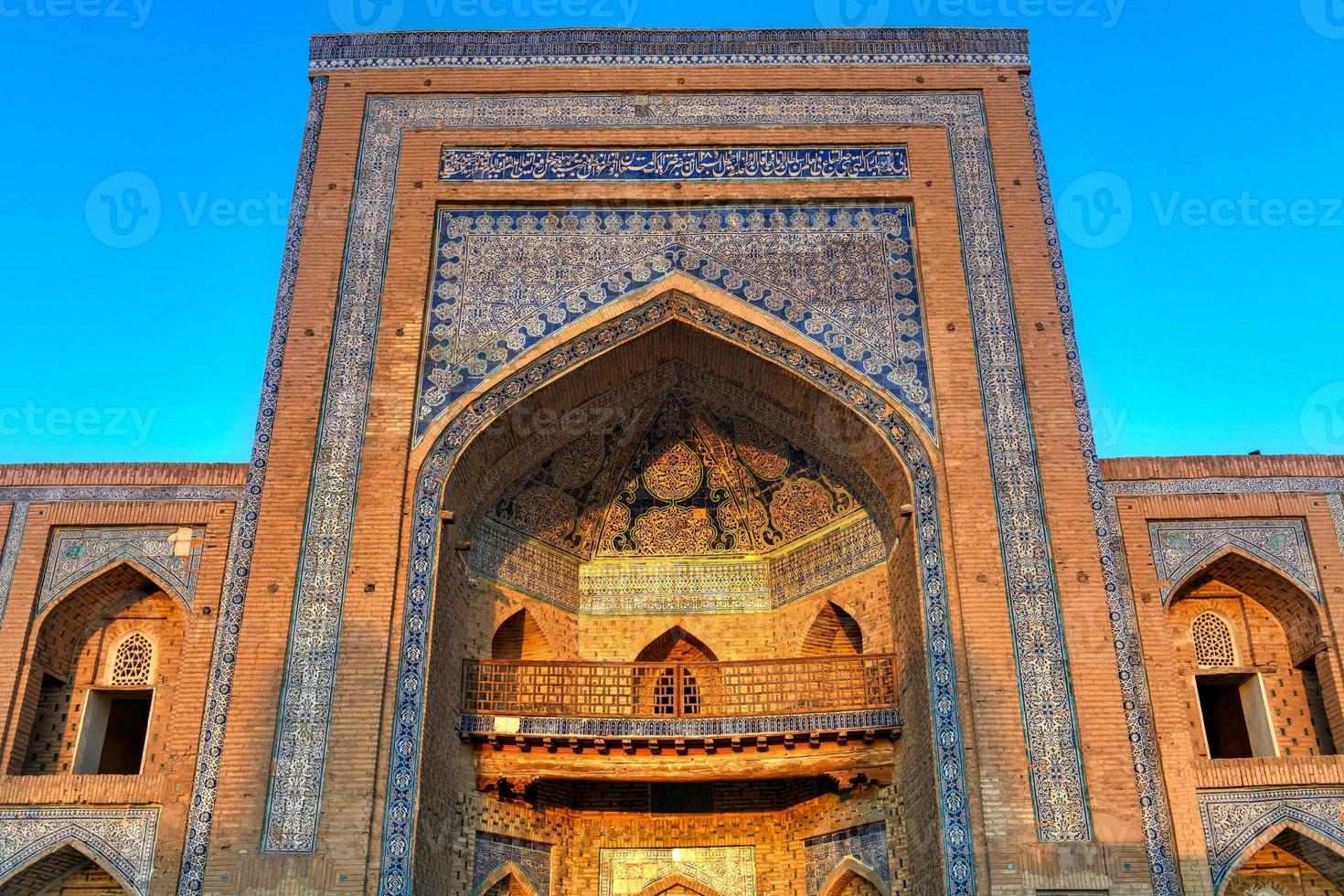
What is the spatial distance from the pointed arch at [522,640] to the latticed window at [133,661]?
2407mm

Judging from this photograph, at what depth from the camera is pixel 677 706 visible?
8.73 metres

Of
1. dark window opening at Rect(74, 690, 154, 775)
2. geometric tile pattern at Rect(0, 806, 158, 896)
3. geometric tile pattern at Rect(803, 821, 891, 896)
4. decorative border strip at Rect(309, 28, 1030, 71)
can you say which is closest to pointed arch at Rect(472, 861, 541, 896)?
geometric tile pattern at Rect(803, 821, 891, 896)

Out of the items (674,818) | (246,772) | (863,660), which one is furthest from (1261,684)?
(246,772)

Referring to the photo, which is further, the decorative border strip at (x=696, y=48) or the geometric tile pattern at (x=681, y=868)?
the decorative border strip at (x=696, y=48)

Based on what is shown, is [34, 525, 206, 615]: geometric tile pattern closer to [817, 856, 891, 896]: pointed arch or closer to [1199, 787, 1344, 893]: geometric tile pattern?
[817, 856, 891, 896]: pointed arch

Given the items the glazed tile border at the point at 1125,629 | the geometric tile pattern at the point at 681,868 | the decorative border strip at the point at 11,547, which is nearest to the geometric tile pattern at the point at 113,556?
the decorative border strip at the point at 11,547

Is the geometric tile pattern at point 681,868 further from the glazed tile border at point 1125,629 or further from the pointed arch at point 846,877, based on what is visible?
the glazed tile border at point 1125,629

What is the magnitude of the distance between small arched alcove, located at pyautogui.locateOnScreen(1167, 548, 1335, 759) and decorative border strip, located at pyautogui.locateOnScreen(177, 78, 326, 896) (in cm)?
603

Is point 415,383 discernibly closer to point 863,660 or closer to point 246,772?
point 246,772

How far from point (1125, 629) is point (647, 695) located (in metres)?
3.15

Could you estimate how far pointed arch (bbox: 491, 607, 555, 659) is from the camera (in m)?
9.68

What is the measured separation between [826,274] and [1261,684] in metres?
4.12

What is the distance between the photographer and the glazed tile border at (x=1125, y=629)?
745 centimetres

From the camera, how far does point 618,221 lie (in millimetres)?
9430
